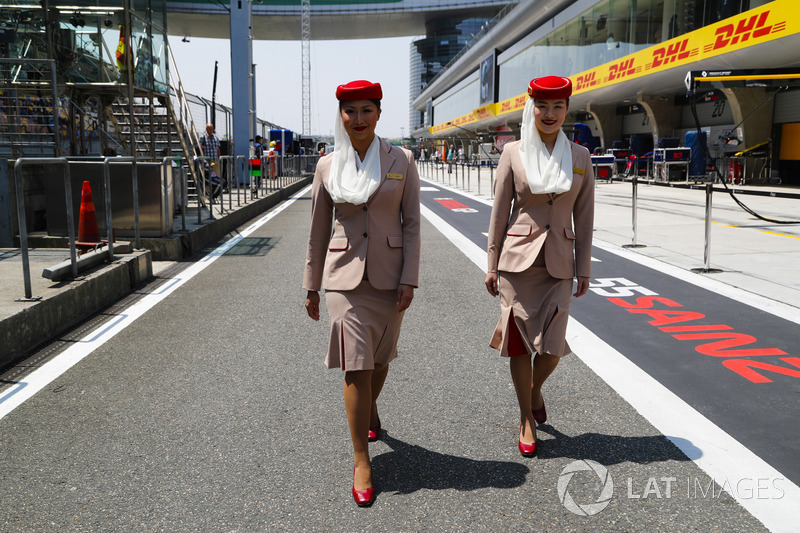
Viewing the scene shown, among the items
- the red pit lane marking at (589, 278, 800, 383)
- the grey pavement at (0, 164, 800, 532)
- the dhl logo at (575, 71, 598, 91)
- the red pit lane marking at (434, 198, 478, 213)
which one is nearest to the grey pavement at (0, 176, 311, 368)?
the grey pavement at (0, 164, 800, 532)

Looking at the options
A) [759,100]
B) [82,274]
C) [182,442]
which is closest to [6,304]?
[82,274]

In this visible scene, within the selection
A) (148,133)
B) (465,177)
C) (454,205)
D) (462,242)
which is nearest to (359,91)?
(462,242)

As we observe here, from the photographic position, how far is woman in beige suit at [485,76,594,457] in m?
3.50

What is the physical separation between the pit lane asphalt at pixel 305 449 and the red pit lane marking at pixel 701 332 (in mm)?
1050

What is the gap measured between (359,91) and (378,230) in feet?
2.06

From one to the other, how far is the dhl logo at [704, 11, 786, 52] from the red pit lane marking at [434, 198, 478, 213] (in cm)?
952

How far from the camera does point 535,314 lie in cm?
354

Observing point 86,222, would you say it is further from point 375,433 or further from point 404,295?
point 404,295

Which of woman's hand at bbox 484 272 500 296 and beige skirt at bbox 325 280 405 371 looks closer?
beige skirt at bbox 325 280 405 371

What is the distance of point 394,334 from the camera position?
11.0 feet

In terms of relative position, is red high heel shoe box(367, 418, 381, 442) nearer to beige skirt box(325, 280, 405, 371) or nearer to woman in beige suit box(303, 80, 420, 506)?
woman in beige suit box(303, 80, 420, 506)

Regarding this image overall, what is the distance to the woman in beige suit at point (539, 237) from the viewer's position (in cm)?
350

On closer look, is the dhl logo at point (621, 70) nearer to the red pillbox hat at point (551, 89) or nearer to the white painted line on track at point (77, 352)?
the white painted line on track at point (77, 352)

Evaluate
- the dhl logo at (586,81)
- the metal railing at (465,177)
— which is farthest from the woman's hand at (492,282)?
the dhl logo at (586,81)
